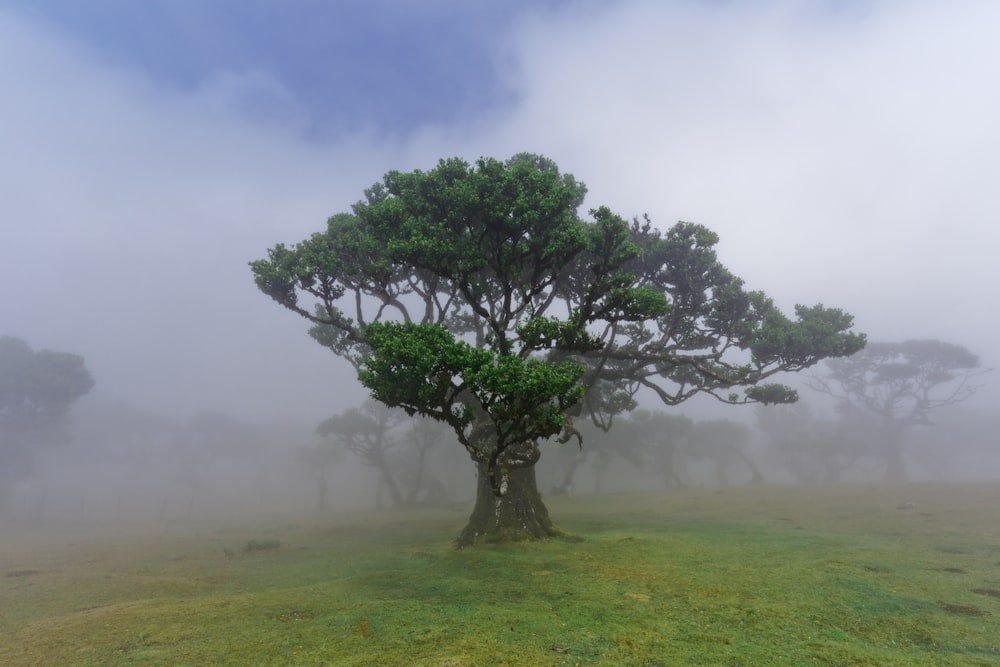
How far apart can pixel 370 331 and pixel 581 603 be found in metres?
10.3

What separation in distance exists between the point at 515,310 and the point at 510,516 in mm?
8963

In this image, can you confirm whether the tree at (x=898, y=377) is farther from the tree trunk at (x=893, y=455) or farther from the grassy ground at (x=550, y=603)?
the grassy ground at (x=550, y=603)

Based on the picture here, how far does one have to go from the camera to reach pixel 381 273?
21.8m

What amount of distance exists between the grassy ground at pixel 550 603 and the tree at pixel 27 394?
171 ft

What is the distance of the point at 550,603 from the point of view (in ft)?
39.7

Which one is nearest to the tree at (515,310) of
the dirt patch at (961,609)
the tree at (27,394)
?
the dirt patch at (961,609)

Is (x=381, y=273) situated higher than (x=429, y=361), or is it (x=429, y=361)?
(x=381, y=273)

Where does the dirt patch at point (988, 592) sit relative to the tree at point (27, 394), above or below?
below

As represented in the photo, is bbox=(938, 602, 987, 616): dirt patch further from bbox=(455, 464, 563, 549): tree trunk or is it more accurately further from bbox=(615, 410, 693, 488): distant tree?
bbox=(615, 410, 693, 488): distant tree

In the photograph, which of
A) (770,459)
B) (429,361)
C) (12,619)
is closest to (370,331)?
(429,361)

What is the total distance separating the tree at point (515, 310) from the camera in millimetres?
13844

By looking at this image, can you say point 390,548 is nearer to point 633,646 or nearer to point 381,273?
point 381,273

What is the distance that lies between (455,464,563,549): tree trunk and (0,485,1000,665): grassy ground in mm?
1273

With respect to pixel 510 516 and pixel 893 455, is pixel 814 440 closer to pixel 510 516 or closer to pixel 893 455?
pixel 893 455
